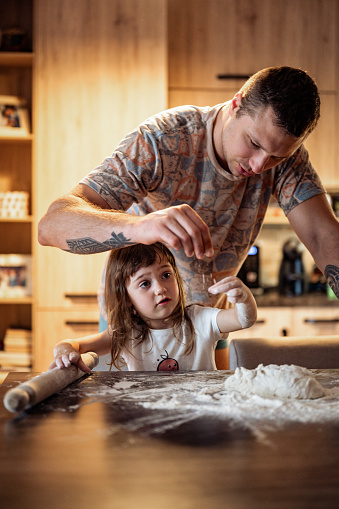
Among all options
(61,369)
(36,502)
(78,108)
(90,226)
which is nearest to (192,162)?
(90,226)

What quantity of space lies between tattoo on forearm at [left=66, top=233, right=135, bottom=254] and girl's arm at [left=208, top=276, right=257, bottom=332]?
0.22 metres

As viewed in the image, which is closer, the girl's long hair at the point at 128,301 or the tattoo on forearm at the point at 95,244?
the tattoo on forearm at the point at 95,244

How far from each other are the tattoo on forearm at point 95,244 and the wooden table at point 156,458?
1.27ft

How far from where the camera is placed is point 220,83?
3.17m

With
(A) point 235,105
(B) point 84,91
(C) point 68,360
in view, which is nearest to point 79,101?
(B) point 84,91

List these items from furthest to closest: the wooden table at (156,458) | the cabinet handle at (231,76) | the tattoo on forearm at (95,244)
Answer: the cabinet handle at (231,76) < the tattoo on forearm at (95,244) < the wooden table at (156,458)

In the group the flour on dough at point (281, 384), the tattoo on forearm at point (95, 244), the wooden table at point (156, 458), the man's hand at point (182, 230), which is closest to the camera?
the wooden table at point (156, 458)

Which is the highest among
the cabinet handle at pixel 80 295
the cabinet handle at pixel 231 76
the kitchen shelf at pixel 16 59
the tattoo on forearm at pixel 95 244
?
the kitchen shelf at pixel 16 59

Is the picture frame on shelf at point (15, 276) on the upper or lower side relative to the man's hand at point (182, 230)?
lower

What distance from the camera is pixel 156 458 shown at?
658mm

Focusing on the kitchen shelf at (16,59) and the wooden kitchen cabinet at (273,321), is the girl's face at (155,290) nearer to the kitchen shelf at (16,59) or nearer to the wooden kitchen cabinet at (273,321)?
the wooden kitchen cabinet at (273,321)

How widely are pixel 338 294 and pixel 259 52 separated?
209 centimetres

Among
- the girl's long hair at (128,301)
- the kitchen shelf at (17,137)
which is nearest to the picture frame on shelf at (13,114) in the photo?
the kitchen shelf at (17,137)

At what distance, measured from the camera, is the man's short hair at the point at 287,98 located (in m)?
1.35
